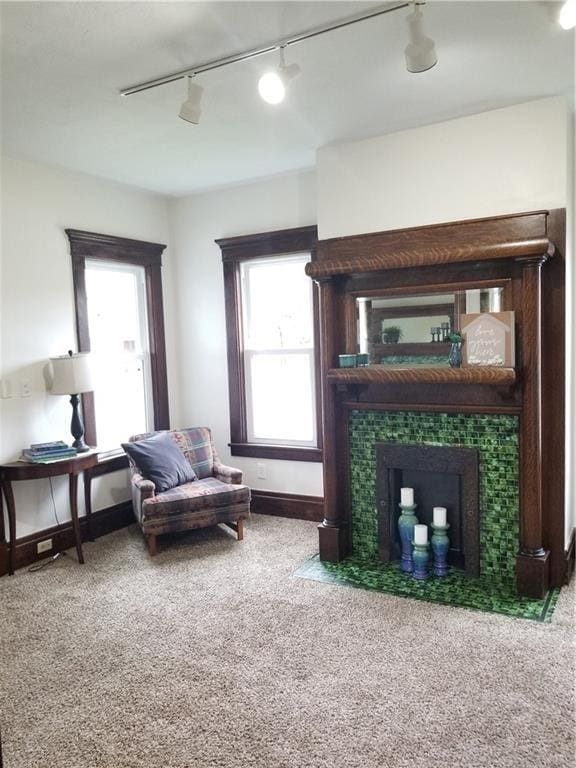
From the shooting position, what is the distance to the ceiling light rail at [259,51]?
2.12 meters

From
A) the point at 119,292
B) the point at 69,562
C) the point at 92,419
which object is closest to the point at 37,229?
the point at 119,292

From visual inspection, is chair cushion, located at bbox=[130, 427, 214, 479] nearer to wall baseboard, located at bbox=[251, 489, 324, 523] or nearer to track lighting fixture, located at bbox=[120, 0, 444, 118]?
wall baseboard, located at bbox=[251, 489, 324, 523]

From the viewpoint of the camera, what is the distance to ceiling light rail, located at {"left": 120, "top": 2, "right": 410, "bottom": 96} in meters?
2.12

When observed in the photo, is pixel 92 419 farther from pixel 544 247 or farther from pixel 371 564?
pixel 544 247

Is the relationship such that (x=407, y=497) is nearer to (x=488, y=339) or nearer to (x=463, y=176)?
(x=488, y=339)

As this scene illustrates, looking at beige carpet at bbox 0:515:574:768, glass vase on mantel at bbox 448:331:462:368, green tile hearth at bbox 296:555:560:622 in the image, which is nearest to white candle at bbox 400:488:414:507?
green tile hearth at bbox 296:555:560:622

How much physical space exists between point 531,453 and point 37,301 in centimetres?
323

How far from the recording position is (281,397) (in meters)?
4.65

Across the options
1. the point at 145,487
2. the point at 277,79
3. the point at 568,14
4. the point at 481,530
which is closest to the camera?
the point at 568,14

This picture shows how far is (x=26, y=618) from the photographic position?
3.03 m

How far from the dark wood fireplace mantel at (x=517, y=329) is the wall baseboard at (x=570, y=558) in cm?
9

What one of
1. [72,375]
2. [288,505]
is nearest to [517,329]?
[288,505]

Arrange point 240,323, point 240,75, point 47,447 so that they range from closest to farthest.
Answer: point 240,75 < point 47,447 < point 240,323

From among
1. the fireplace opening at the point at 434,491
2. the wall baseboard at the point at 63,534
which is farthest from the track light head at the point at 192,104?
the wall baseboard at the point at 63,534
